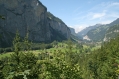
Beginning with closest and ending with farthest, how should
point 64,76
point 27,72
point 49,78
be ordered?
1. point 27,72
2. point 49,78
3. point 64,76

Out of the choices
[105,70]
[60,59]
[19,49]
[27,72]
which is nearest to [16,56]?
[19,49]

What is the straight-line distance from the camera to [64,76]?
18078 mm

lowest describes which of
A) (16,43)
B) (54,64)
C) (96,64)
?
(96,64)

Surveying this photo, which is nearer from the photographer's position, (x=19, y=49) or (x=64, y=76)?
(x=64, y=76)

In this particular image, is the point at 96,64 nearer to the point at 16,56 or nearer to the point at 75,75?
the point at 16,56

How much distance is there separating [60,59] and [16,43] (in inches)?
862

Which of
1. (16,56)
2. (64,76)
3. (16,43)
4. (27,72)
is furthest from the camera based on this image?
(16,43)

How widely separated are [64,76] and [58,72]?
0.97 m

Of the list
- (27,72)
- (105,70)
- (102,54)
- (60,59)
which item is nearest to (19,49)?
(60,59)

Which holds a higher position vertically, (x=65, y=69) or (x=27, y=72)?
(x=27, y=72)

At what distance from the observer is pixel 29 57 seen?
39625mm

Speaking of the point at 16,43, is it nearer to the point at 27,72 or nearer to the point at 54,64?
the point at 54,64

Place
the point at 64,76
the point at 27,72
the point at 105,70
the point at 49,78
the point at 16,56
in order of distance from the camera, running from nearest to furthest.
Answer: the point at 27,72, the point at 49,78, the point at 64,76, the point at 16,56, the point at 105,70

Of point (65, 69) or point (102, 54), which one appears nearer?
point (65, 69)
